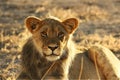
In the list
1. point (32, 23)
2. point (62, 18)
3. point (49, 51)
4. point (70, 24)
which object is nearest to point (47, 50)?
point (49, 51)

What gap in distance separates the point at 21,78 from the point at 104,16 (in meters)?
9.98

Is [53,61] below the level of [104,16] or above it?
above

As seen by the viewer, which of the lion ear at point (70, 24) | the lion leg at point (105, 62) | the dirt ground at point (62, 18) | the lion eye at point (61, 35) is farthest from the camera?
the dirt ground at point (62, 18)

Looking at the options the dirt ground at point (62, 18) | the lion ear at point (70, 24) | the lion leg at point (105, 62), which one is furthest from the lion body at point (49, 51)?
the dirt ground at point (62, 18)

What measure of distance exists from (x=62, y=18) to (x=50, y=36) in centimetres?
794

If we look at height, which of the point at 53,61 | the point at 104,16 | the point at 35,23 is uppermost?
the point at 35,23

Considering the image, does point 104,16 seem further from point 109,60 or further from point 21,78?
point 21,78

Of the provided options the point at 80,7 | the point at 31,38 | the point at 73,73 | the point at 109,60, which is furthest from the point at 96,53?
the point at 80,7

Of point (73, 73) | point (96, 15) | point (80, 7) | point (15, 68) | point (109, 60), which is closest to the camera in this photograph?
point (73, 73)

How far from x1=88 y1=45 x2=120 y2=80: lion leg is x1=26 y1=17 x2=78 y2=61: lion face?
3.40ft

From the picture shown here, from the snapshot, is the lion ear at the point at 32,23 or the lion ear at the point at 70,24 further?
the lion ear at the point at 70,24

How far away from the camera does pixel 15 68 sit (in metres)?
8.34

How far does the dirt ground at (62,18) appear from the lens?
9766mm

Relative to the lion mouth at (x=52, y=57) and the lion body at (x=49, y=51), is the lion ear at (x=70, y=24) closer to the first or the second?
the lion body at (x=49, y=51)
